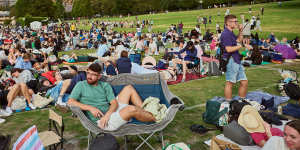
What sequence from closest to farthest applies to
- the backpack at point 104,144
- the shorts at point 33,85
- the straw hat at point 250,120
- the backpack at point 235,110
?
Result: 1. the backpack at point 104,144
2. the straw hat at point 250,120
3. the backpack at point 235,110
4. the shorts at point 33,85

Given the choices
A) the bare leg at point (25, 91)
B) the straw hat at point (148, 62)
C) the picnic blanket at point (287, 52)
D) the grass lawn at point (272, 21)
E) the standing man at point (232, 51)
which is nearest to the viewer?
the standing man at point (232, 51)

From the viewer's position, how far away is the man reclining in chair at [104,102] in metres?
3.66

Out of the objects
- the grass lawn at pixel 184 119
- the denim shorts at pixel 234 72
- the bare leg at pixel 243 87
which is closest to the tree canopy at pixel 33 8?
the grass lawn at pixel 184 119

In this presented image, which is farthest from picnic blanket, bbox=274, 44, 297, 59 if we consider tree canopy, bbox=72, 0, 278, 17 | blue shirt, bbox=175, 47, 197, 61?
tree canopy, bbox=72, 0, 278, 17

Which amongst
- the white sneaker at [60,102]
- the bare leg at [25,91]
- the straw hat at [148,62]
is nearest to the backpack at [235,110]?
the white sneaker at [60,102]

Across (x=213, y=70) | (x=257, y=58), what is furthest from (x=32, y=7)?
(x=213, y=70)

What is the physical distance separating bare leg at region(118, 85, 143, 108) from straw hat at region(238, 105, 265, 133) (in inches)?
72.3

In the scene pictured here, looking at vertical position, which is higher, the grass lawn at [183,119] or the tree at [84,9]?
the tree at [84,9]

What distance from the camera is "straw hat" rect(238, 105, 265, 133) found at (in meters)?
3.81

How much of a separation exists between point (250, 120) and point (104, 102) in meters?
2.54

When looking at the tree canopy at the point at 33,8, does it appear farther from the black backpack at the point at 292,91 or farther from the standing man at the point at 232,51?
the black backpack at the point at 292,91

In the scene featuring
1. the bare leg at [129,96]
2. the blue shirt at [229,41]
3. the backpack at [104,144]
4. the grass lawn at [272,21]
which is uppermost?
the grass lawn at [272,21]

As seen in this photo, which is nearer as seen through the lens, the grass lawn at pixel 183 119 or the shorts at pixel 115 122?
the shorts at pixel 115 122

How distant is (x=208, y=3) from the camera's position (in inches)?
3238
